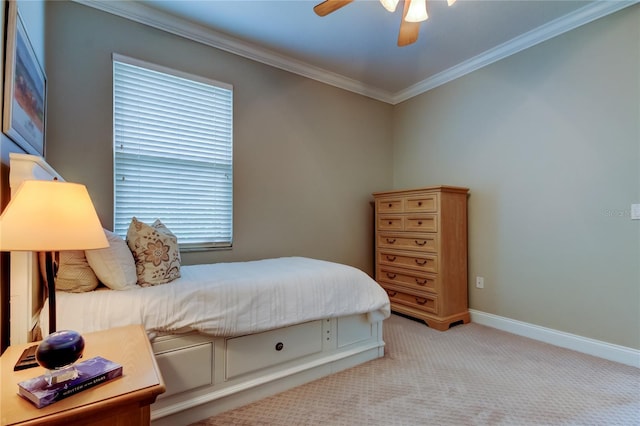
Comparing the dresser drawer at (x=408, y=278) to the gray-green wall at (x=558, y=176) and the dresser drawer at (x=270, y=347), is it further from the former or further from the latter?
the dresser drawer at (x=270, y=347)

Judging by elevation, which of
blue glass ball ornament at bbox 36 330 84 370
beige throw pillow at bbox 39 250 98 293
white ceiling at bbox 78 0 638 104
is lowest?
blue glass ball ornament at bbox 36 330 84 370

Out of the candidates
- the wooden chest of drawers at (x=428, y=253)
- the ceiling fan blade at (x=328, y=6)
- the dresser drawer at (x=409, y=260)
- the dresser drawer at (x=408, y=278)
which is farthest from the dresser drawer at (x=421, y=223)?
the ceiling fan blade at (x=328, y=6)

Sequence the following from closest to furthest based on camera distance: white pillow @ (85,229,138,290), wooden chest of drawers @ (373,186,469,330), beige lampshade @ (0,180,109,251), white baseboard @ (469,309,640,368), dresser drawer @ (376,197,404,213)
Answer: beige lampshade @ (0,180,109,251)
white pillow @ (85,229,138,290)
white baseboard @ (469,309,640,368)
wooden chest of drawers @ (373,186,469,330)
dresser drawer @ (376,197,404,213)

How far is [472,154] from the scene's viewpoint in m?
3.23

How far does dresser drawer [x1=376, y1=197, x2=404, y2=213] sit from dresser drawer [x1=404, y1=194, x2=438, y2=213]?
0.07 meters

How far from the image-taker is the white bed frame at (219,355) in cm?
121

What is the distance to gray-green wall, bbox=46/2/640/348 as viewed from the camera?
225 cm

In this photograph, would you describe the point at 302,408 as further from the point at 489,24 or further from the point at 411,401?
the point at 489,24

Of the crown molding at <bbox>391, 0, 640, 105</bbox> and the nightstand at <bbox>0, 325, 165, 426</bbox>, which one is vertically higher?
the crown molding at <bbox>391, 0, 640, 105</bbox>

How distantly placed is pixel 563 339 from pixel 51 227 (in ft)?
11.1

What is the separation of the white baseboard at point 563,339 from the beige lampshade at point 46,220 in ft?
10.6

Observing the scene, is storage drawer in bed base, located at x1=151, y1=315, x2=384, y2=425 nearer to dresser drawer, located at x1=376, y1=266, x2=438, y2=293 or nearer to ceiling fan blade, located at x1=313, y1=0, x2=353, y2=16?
dresser drawer, located at x1=376, y1=266, x2=438, y2=293

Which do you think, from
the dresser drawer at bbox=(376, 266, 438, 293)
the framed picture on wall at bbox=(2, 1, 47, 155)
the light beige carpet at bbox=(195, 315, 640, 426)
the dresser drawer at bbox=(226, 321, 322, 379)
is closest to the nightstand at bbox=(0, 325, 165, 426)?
the dresser drawer at bbox=(226, 321, 322, 379)

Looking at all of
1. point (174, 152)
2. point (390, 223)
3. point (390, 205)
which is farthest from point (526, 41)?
point (174, 152)
